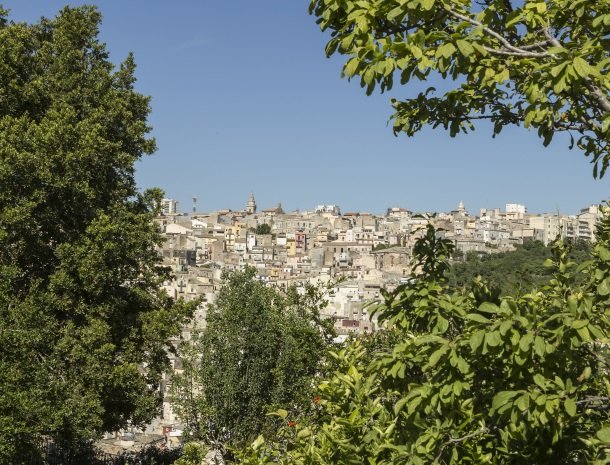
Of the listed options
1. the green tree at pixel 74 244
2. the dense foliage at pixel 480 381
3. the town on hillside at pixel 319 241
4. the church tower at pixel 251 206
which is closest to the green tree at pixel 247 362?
the green tree at pixel 74 244

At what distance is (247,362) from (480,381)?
1130cm

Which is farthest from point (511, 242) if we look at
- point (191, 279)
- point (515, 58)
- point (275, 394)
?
point (515, 58)

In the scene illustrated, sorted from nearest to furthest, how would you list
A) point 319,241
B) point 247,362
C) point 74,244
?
point 74,244 → point 247,362 → point 319,241

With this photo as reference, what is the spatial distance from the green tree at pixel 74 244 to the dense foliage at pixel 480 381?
7.77 m

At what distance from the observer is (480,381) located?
3.81 meters

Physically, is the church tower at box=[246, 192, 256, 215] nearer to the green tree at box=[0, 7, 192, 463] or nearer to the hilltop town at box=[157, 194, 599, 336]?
the hilltop town at box=[157, 194, 599, 336]

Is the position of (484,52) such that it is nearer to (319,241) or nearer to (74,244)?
(74,244)

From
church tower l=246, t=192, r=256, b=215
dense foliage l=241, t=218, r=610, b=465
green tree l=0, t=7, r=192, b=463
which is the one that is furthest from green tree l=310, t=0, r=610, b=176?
church tower l=246, t=192, r=256, b=215

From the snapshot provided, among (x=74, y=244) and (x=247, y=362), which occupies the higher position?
(x=74, y=244)

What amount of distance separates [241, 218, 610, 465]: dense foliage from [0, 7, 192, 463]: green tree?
7769 millimetres

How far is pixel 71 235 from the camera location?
1327 centimetres

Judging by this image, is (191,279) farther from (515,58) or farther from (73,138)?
(515,58)

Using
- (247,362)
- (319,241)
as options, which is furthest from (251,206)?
(247,362)

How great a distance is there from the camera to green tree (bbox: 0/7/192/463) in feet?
38.5
